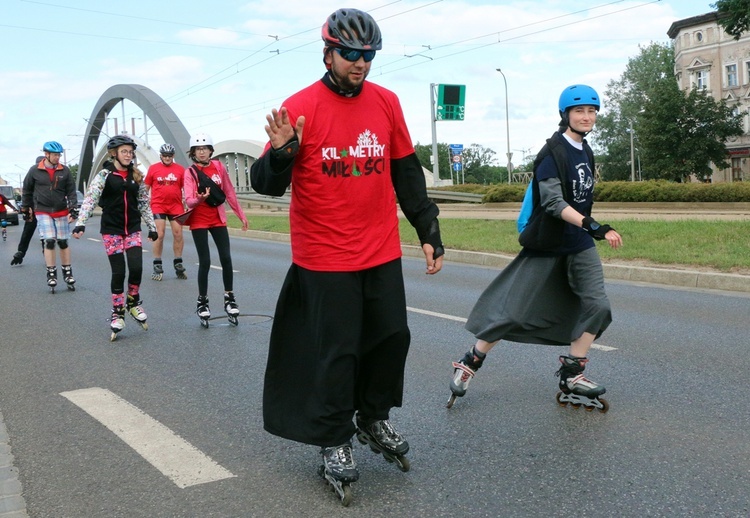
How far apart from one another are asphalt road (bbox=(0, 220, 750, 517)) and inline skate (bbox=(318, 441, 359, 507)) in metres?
0.06

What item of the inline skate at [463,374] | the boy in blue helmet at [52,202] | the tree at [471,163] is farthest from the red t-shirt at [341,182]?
the tree at [471,163]

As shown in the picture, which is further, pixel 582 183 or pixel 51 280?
pixel 51 280

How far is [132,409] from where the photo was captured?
204 inches

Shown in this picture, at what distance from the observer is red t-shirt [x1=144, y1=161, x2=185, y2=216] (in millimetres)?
13141

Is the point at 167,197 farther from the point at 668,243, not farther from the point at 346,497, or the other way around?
the point at 346,497

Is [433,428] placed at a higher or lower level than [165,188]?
lower

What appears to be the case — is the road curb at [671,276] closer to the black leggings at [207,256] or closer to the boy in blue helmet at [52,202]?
the black leggings at [207,256]

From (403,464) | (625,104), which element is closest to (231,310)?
(403,464)

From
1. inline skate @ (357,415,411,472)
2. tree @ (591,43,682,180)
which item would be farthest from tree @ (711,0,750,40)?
tree @ (591,43,682,180)

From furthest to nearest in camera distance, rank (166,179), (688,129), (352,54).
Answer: (688,129) → (166,179) → (352,54)

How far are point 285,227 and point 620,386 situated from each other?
67.4ft

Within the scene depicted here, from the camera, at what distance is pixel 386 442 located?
3824 mm

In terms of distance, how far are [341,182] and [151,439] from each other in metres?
1.92

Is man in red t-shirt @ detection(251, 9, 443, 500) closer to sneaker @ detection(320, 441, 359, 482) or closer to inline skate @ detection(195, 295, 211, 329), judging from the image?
sneaker @ detection(320, 441, 359, 482)
